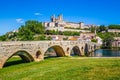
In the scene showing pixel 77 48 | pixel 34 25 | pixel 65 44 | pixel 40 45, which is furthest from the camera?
pixel 34 25

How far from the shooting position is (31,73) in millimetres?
27438

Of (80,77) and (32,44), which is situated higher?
(32,44)

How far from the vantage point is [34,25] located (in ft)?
309

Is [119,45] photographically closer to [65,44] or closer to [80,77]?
[65,44]

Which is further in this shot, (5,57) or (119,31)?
(119,31)

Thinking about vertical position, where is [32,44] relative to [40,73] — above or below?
above

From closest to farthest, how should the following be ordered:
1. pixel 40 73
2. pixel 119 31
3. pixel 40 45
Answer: pixel 40 73, pixel 40 45, pixel 119 31

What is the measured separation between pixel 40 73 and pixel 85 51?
5201 centimetres

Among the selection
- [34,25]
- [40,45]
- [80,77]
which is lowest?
[80,77]

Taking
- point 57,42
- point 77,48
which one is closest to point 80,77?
point 57,42

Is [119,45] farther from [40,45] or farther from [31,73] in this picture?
[31,73]

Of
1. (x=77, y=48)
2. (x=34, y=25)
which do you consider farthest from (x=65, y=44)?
(x=34, y=25)

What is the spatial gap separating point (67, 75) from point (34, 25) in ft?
233

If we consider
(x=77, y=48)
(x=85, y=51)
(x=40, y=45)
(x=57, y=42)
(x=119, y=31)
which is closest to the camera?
(x=40, y=45)
